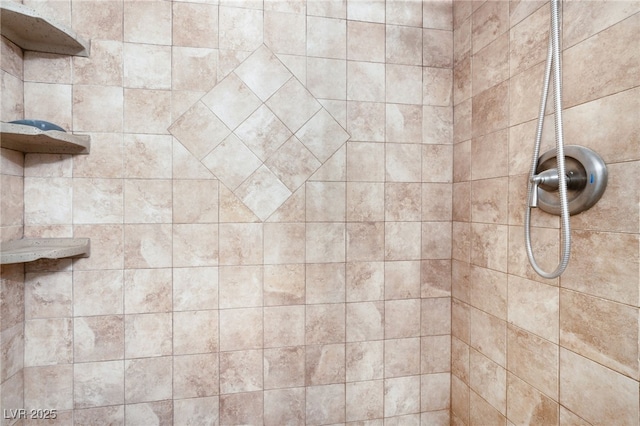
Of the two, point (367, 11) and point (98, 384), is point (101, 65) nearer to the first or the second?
point (367, 11)

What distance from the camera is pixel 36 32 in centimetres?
122

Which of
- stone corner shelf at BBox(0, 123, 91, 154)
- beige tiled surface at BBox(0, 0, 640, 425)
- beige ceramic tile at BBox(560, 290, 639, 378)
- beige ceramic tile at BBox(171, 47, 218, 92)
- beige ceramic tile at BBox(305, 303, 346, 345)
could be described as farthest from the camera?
beige ceramic tile at BBox(305, 303, 346, 345)

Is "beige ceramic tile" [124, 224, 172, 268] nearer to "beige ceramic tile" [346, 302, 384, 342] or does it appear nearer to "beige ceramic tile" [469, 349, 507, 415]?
"beige ceramic tile" [346, 302, 384, 342]

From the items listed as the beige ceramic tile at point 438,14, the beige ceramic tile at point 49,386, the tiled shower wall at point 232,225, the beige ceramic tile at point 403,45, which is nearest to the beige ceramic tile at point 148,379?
the tiled shower wall at point 232,225

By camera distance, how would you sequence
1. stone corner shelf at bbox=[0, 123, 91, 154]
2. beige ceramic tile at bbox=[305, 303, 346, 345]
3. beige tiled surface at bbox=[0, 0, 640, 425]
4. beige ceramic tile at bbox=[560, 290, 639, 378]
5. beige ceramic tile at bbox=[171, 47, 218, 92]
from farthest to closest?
beige ceramic tile at bbox=[305, 303, 346, 345], beige ceramic tile at bbox=[171, 47, 218, 92], beige tiled surface at bbox=[0, 0, 640, 425], stone corner shelf at bbox=[0, 123, 91, 154], beige ceramic tile at bbox=[560, 290, 639, 378]

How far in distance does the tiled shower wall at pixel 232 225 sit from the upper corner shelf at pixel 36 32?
0.16ft

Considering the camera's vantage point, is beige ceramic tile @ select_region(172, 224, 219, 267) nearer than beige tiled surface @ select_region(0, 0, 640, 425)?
No

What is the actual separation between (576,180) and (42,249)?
168cm

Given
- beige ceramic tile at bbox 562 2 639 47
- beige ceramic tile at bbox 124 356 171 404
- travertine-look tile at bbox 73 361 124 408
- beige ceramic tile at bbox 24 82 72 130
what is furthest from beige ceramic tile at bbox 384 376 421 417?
beige ceramic tile at bbox 24 82 72 130

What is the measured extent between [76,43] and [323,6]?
0.97 meters

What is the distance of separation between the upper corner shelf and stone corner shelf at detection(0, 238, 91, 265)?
2.33ft

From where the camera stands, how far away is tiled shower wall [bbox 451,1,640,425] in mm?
910

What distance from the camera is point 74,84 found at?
1.35 m

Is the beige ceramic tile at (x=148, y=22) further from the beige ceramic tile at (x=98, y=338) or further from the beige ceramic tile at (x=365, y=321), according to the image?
the beige ceramic tile at (x=365, y=321)
